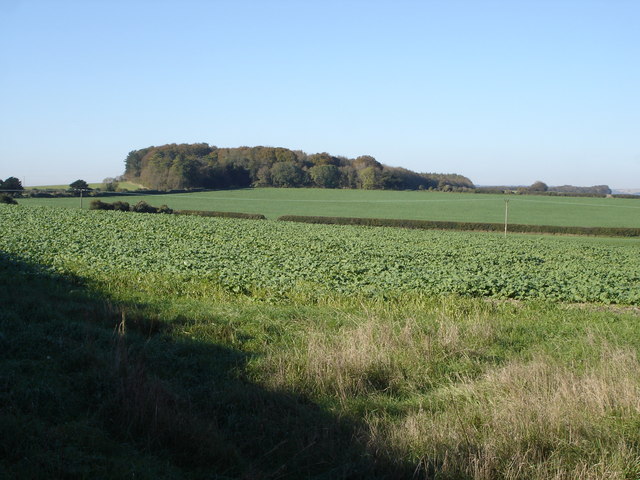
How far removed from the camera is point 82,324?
925 cm

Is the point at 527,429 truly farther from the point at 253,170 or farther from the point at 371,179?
the point at 253,170

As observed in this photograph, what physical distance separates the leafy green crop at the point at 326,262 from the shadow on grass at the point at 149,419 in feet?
21.5

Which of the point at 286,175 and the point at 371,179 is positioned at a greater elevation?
the point at 286,175

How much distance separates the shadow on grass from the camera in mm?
5125

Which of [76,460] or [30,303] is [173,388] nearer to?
[76,460]

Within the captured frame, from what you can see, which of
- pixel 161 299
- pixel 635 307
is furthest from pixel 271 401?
pixel 635 307

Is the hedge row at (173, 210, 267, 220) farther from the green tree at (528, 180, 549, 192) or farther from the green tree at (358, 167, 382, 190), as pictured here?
the green tree at (528, 180, 549, 192)

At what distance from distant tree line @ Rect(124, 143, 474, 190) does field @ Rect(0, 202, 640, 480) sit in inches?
2984

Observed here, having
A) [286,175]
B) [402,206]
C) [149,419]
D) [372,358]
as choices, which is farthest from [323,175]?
[149,419]

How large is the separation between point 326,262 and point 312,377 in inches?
463

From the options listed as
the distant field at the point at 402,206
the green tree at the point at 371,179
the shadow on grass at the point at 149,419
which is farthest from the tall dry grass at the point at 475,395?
the green tree at the point at 371,179

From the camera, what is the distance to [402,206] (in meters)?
72.3

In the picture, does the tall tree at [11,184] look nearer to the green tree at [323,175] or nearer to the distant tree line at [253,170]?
the distant tree line at [253,170]

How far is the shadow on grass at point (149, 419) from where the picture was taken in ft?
16.8
